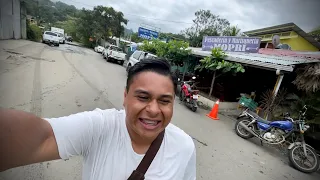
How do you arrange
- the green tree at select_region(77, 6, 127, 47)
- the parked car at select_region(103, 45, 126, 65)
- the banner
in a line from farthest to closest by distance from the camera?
1. the green tree at select_region(77, 6, 127, 47)
2. the parked car at select_region(103, 45, 126, 65)
3. the banner

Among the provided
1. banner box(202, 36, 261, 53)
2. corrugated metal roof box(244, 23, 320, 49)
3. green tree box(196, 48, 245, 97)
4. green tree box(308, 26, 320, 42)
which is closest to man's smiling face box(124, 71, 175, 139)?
green tree box(196, 48, 245, 97)

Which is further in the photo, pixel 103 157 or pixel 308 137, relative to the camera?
pixel 308 137

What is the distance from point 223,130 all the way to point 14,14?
871 inches

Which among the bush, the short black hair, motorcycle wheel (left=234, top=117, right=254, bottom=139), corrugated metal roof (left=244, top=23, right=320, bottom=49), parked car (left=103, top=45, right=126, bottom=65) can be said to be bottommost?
motorcycle wheel (left=234, top=117, right=254, bottom=139)

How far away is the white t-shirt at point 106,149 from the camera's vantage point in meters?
0.96

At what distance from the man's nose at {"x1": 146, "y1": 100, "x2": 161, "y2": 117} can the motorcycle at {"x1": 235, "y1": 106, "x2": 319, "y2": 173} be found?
4.85 m

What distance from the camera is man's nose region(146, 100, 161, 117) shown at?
112 cm

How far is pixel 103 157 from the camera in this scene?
1.03m

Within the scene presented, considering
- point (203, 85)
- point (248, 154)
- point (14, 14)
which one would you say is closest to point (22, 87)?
point (248, 154)

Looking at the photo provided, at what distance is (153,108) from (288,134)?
526 centimetres

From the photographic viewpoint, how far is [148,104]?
3.73 feet

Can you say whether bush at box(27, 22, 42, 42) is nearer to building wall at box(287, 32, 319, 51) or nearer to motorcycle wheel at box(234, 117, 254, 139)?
motorcycle wheel at box(234, 117, 254, 139)

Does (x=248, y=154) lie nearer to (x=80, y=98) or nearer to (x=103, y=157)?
(x=103, y=157)

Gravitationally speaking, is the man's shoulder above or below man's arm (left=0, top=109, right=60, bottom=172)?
below
